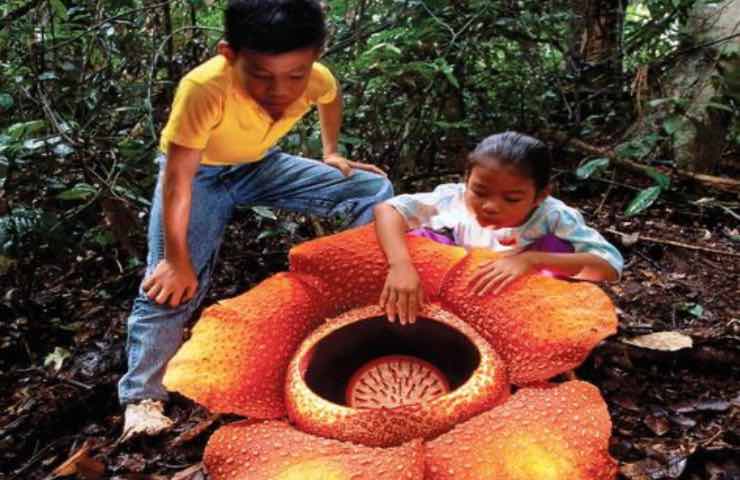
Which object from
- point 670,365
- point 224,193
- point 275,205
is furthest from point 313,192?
point 670,365

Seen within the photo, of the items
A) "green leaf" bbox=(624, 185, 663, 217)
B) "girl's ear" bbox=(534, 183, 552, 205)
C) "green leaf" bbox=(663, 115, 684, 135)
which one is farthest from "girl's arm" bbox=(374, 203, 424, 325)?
"green leaf" bbox=(663, 115, 684, 135)

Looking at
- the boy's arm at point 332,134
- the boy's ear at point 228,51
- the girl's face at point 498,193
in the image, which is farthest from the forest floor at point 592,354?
the boy's ear at point 228,51

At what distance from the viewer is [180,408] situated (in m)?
2.11

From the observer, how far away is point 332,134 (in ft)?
8.62

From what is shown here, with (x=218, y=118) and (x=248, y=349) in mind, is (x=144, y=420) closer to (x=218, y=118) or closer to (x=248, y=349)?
(x=248, y=349)

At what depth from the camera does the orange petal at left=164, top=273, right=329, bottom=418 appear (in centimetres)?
Answer: 140

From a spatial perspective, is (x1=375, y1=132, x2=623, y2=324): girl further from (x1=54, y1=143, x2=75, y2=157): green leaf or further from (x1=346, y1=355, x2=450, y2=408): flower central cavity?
(x1=54, y1=143, x2=75, y2=157): green leaf

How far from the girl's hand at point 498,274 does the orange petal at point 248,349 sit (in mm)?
386

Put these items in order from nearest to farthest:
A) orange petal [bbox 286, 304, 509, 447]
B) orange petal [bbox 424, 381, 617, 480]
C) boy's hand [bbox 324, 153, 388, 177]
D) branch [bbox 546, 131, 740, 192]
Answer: orange petal [bbox 424, 381, 617, 480], orange petal [bbox 286, 304, 509, 447], boy's hand [bbox 324, 153, 388, 177], branch [bbox 546, 131, 740, 192]

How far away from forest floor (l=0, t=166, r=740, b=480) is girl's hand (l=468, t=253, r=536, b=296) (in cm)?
54

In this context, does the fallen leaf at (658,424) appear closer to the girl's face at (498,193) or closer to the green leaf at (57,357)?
the girl's face at (498,193)

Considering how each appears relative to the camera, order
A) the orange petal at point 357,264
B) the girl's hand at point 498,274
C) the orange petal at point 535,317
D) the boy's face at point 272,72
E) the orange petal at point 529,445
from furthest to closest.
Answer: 1. the boy's face at point 272,72
2. the orange petal at point 357,264
3. the girl's hand at point 498,274
4. the orange petal at point 535,317
5. the orange petal at point 529,445

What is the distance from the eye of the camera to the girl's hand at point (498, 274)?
4.99 ft

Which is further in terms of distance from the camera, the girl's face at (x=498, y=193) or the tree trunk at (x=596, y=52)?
the tree trunk at (x=596, y=52)
